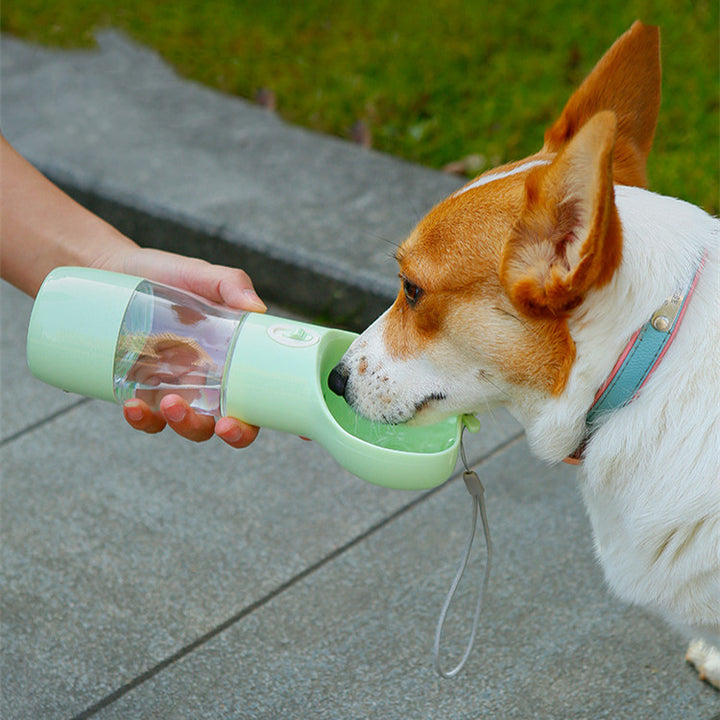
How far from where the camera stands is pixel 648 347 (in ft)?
6.49

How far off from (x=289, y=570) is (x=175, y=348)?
3.26ft

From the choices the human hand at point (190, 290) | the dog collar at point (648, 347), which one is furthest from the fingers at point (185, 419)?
the dog collar at point (648, 347)

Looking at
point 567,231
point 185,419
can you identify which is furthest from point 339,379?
point 567,231

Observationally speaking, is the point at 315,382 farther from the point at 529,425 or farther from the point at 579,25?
the point at 579,25

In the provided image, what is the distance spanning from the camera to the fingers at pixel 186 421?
246 centimetres

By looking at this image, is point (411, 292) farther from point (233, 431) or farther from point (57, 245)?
point (57, 245)

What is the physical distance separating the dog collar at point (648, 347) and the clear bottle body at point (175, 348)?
3.43 feet

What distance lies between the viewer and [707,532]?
2.06 metres

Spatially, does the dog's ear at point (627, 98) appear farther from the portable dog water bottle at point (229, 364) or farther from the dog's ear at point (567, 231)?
the portable dog water bottle at point (229, 364)

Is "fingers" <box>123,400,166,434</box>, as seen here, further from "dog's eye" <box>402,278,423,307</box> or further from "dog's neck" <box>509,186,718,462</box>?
"dog's neck" <box>509,186,718,462</box>

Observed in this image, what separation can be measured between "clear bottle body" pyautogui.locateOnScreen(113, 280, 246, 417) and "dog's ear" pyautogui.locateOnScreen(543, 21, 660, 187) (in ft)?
3.36

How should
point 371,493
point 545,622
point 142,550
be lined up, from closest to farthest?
point 545,622
point 142,550
point 371,493

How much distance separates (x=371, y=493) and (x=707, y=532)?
5.69ft

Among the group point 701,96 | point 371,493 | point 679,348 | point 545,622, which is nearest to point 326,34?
point 701,96
